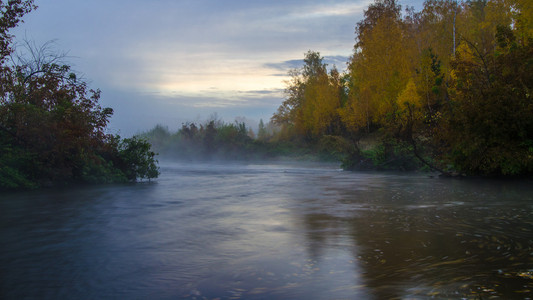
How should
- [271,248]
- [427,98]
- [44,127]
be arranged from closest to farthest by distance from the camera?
[271,248], [44,127], [427,98]

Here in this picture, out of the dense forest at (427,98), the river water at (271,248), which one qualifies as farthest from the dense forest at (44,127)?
the dense forest at (427,98)

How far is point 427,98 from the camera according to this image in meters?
32.0

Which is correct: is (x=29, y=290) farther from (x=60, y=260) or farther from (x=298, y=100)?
(x=298, y=100)

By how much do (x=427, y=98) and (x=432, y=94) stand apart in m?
0.64

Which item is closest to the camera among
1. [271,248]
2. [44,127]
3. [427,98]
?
[271,248]

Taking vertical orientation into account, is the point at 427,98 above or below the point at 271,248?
above

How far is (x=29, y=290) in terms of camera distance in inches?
188

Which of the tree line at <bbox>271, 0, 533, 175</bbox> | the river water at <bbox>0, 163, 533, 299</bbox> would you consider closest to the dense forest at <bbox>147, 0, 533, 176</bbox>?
the tree line at <bbox>271, 0, 533, 175</bbox>

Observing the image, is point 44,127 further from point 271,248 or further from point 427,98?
point 427,98

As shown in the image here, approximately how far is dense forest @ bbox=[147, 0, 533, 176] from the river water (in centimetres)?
466

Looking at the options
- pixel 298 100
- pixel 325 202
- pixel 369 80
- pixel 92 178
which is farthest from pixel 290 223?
pixel 298 100

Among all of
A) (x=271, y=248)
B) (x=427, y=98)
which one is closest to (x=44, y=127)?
(x=271, y=248)

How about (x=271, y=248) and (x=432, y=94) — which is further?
(x=432, y=94)

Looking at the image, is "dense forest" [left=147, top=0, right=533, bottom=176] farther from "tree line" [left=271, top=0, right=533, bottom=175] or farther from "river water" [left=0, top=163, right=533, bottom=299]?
"river water" [left=0, top=163, right=533, bottom=299]
